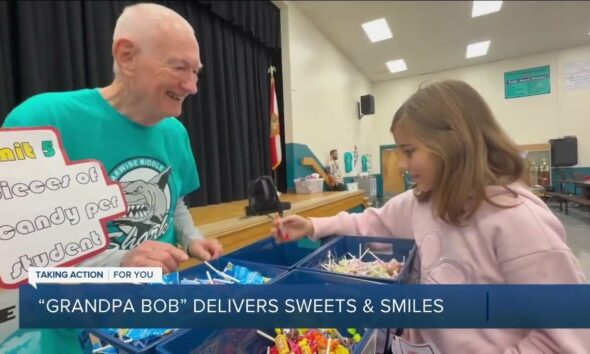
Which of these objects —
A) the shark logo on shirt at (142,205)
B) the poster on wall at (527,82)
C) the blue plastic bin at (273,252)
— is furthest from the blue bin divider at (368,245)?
the poster on wall at (527,82)

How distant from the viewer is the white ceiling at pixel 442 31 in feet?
3.38

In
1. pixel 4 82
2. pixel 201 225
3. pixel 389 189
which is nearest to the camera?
pixel 389 189

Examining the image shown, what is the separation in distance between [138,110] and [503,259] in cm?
59

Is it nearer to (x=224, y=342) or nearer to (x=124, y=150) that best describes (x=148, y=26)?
(x=124, y=150)

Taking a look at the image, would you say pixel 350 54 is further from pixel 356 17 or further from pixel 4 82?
pixel 4 82

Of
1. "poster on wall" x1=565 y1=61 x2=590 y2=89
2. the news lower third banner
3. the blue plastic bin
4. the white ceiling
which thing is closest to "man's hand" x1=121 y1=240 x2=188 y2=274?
the news lower third banner

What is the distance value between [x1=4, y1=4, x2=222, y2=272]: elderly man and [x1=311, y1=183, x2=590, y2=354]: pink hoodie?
0.35 metres

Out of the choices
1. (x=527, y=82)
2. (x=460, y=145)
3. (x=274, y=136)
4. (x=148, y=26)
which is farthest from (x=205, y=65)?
(x=460, y=145)

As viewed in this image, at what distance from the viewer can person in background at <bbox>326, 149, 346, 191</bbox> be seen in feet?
9.04

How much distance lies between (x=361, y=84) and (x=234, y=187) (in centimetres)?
126

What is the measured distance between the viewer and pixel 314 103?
296 centimetres

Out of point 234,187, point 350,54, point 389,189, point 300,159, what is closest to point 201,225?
point 389,189

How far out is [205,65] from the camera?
191 centimetres

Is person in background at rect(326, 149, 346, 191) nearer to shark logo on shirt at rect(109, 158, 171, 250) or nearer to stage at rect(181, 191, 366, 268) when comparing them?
stage at rect(181, 191, 366, 268)
